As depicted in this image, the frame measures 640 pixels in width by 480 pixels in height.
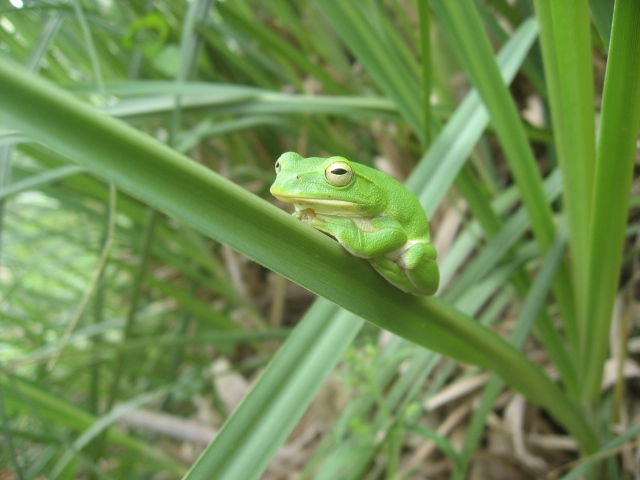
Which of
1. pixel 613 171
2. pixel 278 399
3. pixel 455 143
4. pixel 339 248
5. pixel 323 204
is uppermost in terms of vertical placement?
pixel 455 143

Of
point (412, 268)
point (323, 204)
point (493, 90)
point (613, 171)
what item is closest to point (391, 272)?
point (412, 268)

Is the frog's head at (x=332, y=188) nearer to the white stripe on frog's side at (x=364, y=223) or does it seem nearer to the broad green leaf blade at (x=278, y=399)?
the white stripe on frog's side at (x=364, y=223)

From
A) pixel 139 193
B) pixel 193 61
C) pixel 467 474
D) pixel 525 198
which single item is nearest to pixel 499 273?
pixel 525 198

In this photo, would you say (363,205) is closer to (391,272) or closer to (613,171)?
(391,272)

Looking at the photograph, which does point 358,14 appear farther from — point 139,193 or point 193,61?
point 139,193

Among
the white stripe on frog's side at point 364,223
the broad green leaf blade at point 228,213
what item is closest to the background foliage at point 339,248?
the broad green leaf blade at point 228,213

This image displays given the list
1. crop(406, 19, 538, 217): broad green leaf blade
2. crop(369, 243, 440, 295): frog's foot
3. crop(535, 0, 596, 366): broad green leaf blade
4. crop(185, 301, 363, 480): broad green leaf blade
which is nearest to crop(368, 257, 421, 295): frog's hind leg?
crop(369, 243, 440, 295): frog's foot

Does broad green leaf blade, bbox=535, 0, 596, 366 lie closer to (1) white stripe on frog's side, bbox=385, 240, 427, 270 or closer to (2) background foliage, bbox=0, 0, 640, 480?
(2) background foliage, bbox=0, 0, 640, 480

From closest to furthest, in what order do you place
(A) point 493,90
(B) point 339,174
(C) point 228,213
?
(C) point 228,213, (B) point 339,174, (A) point 493,90
